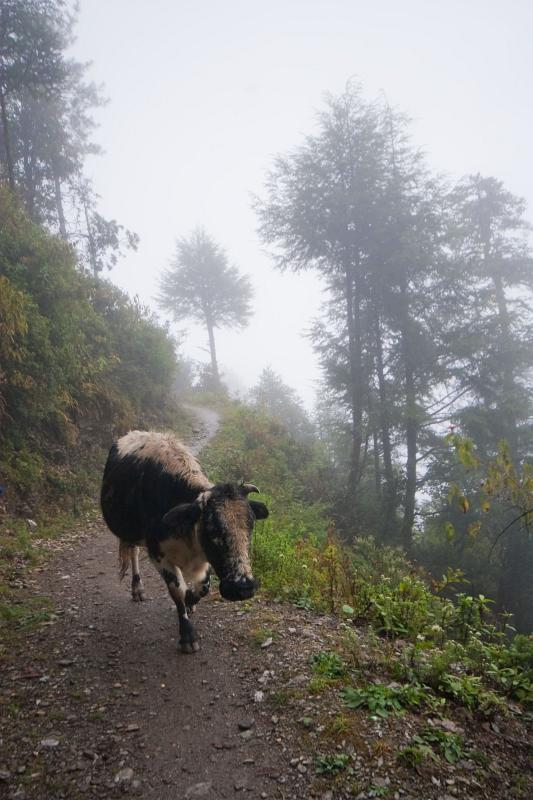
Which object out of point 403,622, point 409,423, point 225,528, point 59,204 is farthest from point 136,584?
point 59,204

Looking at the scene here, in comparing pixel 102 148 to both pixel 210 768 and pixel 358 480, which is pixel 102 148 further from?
pixel 210 768

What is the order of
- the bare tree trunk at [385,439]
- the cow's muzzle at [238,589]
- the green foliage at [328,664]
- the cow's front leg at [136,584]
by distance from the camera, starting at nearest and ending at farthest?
the cow's muzzle at [238,589] → the green foliage at [328,664] → the cow's front leg at [136,584] → the bare tree trunk at [385,439]

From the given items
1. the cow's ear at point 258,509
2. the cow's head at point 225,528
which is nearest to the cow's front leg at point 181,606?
the cow's head at point 225,528

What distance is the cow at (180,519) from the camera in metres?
4.07

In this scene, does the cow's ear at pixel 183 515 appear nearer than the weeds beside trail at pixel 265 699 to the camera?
No

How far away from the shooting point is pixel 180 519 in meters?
4.18

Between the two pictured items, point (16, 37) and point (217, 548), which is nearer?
point (217, 548)

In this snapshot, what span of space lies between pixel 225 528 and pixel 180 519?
487 millimetres

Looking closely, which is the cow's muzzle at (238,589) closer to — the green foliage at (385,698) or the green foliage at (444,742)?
the green foliage at (385,698)

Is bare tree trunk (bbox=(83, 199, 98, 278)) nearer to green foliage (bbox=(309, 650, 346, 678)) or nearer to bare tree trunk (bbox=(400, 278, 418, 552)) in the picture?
bare tree trunk (bbox=(400, 278, 418, 552))

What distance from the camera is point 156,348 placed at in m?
19.7

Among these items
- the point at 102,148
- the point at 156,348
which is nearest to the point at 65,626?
the point at 156,348

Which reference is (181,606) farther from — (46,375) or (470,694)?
(46,375)

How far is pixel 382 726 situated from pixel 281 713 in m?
0.95
